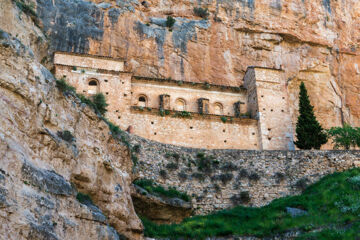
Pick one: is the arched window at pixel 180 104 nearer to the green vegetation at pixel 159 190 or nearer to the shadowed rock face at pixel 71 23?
the shadowed rock face at pixel 71 23

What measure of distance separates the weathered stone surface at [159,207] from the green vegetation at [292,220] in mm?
→ 421

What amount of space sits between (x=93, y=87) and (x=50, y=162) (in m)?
17.3

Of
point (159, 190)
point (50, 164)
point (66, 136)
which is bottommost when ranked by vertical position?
point (50, 164)

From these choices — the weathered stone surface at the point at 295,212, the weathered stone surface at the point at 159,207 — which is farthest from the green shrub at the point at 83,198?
the weathered stone surface at the point at 295,212

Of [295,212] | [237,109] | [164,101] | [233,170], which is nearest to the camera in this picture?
[295,212]

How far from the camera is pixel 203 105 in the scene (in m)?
31.2

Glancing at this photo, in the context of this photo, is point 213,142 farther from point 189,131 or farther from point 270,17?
point 270,17

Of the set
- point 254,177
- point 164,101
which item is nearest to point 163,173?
point 254,177

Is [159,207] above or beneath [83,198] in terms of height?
above

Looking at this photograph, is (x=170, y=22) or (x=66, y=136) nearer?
(x=66, y=136)

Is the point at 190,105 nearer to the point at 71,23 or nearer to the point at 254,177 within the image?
the point at 71,23

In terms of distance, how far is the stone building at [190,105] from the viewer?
28.2m

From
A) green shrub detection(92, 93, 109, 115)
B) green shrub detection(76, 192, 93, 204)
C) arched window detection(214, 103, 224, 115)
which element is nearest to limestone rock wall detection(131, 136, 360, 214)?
green shrub detection(92, 93, 109, 115)

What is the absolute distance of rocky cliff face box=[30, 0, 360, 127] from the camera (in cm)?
3225
